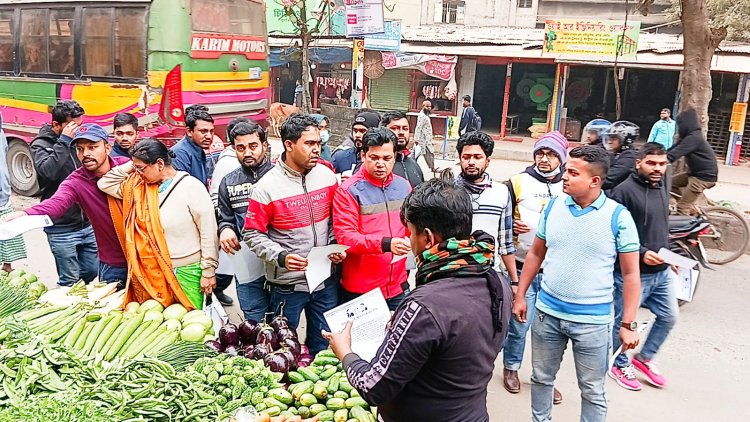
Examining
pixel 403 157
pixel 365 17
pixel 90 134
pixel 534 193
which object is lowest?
pixel 534 193

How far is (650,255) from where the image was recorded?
395cm

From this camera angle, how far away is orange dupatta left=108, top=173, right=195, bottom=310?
3.85 m

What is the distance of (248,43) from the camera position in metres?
10.2

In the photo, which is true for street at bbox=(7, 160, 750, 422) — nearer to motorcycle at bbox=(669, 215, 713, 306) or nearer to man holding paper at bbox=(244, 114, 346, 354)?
motorcycle at bbox=(669, 215, 713, 306)

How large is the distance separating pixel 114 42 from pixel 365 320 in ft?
25.3

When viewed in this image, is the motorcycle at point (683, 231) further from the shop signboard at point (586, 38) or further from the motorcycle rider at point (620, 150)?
the shop signboard at point (586, 38)

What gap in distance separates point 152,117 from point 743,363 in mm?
7770

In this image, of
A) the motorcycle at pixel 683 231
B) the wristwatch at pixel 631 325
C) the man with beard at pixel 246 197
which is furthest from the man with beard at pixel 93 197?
the motorcycle at pixel 683 231

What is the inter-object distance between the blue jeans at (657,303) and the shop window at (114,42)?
7287mm

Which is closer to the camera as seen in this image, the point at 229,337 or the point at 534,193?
the point at 229,337

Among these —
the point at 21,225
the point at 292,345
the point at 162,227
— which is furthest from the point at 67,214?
the point at 292,345

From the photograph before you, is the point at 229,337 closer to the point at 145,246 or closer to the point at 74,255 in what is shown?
the point at 145,246

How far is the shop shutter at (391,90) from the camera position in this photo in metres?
20.2

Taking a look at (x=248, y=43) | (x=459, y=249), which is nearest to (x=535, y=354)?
(x=459, y=249)
